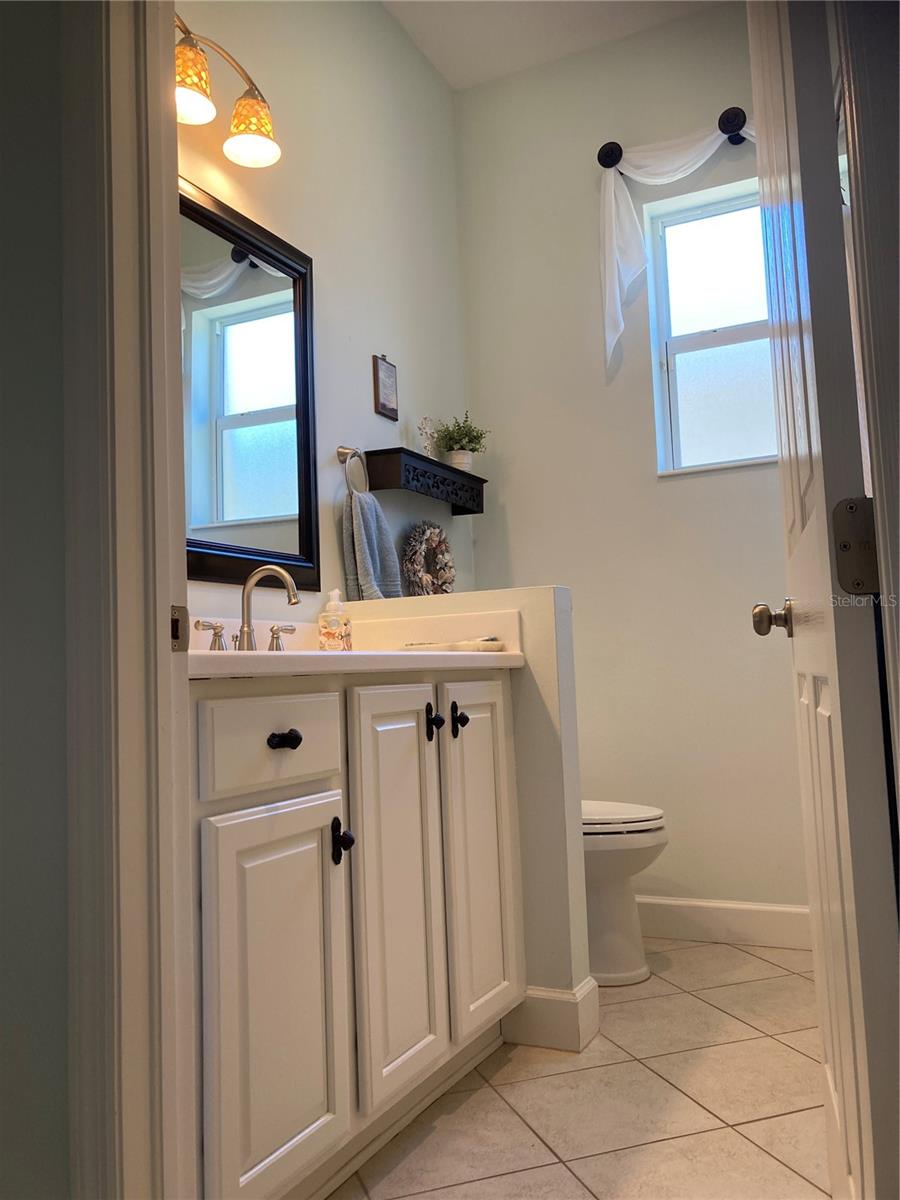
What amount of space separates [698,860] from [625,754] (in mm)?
406

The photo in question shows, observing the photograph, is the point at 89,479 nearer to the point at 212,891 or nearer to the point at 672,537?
the point at 212,891

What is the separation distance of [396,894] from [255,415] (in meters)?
1.26

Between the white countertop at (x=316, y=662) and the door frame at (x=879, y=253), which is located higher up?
the door frame at (x=879, y=253)

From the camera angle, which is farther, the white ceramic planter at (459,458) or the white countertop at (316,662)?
the white ceramic planter at (459,458)

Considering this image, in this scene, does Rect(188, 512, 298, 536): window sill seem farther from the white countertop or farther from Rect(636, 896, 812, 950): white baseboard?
Rect(636, 896, 812, 950): white baseboard

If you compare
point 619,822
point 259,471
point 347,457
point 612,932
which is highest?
point 347,457

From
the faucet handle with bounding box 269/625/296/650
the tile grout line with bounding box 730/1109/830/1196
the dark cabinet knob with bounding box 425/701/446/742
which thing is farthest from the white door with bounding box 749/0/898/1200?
the faucet handle with bounding box 269/625/296/650

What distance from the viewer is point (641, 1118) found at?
176cm

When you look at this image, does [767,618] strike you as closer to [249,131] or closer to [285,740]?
[285,740]

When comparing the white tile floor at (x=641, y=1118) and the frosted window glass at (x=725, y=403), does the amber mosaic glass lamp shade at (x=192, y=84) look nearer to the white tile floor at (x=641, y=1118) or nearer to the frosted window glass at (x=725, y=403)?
the frosted window glass at (x=725, y=403)

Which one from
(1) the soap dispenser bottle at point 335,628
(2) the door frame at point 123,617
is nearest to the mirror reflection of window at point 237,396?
(1) the soap dispenser bottle at point 335,628

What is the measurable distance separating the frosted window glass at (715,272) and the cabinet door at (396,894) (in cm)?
202

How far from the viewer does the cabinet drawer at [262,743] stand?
1202 millimetres

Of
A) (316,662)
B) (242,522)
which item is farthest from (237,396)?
(316,662)
